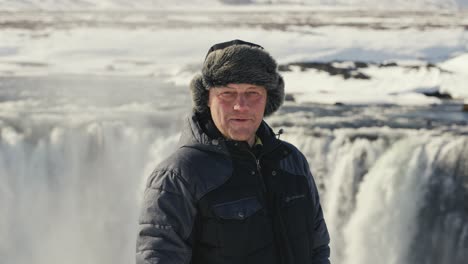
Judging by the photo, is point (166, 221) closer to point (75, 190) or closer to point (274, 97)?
point (274, 97)

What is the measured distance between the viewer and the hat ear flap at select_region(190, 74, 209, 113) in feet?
5.97

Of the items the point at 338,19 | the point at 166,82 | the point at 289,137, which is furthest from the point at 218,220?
the point at 338,19

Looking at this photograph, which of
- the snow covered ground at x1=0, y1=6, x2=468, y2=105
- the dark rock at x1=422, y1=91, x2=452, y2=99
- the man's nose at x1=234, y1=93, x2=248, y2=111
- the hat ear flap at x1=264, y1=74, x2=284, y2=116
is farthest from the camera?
the snow covered ground at x1=0, y1=6, x2=468, y2=105

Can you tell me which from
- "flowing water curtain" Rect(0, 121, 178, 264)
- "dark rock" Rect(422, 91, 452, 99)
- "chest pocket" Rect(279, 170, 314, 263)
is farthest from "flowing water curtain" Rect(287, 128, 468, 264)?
"chest pocket" Rect(279, 170, 314, 263)

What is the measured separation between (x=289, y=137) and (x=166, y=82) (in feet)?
12.8

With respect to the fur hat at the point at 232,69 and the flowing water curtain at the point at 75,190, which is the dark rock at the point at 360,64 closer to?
the flowing water curtain at the point at 75,190

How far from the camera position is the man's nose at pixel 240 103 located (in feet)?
5.76

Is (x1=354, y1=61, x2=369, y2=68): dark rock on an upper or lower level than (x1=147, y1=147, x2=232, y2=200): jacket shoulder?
lower

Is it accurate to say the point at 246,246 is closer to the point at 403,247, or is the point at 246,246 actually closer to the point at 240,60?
the point at 240,60

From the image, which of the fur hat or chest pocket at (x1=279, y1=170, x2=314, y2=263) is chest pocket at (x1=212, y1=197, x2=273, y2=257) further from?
the fur hat

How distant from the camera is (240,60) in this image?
1.76 meters

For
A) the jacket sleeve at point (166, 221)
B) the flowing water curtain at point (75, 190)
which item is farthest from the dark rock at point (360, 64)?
the jacket sleeve at point (166, 221)

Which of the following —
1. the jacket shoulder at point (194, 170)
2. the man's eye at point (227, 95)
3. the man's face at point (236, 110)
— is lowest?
the jacket shoulder at point (194, 170)

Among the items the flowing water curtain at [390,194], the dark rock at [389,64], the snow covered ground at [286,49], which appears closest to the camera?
the flowing water curtain at [390,194]
